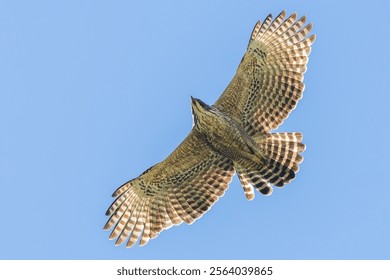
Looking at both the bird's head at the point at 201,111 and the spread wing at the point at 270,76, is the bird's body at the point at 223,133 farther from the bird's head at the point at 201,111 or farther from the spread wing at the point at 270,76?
the spread wing at the point at 270,76

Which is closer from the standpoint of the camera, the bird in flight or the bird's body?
the bird's body

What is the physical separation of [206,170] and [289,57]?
274cm

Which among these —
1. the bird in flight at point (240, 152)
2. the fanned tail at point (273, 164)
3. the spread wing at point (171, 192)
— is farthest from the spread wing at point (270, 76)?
the spread wing at point (171, 192)

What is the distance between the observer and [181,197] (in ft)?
65.0

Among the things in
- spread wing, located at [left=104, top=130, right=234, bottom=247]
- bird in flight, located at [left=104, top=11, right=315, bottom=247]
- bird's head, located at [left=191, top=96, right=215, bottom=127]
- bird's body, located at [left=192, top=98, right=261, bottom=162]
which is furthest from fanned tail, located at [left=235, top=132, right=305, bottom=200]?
bird's head, located at [left=191, top=96, right=215, bottom=127]

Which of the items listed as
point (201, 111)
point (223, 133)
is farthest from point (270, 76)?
point (201, 111)

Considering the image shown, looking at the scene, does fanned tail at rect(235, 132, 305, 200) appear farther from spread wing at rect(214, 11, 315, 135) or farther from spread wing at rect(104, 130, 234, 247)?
spread wing at rect(104, 130, 234, 247)

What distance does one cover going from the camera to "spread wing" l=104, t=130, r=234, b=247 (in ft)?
63.9

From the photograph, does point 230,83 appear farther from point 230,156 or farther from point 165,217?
point 165,217

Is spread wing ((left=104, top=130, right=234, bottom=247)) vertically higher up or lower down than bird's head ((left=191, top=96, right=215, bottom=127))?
lower down

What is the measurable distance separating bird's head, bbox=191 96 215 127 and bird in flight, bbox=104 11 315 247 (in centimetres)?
41

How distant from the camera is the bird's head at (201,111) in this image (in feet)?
61.4
